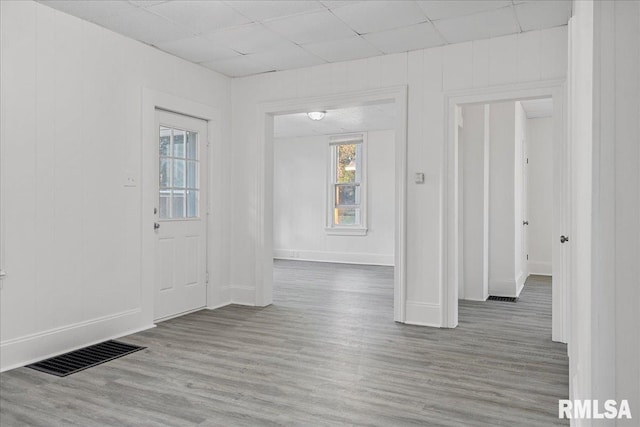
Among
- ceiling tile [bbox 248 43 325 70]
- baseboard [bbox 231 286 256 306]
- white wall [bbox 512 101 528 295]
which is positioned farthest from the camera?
white wall [bbox 512 101 528 295]

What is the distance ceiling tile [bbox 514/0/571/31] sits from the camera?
133 inches

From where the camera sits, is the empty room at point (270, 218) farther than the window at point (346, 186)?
No

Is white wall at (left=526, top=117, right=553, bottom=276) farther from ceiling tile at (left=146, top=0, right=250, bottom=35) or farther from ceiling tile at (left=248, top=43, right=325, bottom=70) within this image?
ceiling tile at (left=146, top=0, right=250, bottom=35)

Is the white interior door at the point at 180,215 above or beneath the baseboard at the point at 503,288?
above

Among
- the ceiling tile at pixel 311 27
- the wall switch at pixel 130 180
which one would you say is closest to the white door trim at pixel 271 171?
the ceiling tile at pixel 311 27

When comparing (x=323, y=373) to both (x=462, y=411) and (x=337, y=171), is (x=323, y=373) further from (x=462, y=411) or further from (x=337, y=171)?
(x=337, y=171)

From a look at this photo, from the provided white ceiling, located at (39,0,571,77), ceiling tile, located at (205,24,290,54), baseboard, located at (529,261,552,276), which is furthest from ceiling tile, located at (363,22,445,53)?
baseboard, located at (529,261,552,276)

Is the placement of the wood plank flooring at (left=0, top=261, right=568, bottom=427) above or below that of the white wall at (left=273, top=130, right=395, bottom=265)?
below

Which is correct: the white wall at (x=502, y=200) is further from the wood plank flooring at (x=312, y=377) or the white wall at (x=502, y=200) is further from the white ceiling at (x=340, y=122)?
the white ceiling at (x=340, y=122)

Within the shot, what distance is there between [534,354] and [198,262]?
10.6 feet

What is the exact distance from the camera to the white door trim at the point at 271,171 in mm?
4398

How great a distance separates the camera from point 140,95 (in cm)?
416

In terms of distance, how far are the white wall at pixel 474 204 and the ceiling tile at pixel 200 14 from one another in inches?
119

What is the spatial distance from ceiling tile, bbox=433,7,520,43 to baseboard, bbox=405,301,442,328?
239cm
